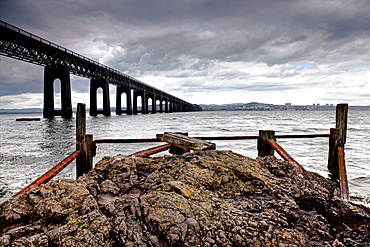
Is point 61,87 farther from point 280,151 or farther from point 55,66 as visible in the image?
point 280,151

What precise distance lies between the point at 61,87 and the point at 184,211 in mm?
46410

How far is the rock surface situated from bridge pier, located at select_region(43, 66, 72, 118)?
44403 millimetres

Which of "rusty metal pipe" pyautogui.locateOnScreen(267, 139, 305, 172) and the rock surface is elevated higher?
"rusty metal pipe" pyautogui.locateOnScreen(267, 139, 305, 172)

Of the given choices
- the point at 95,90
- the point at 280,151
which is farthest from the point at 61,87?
the point at 280,151

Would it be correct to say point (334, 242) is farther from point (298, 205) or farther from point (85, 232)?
point (85, 232)

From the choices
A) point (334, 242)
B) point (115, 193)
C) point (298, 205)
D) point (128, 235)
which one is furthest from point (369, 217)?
point (115, 193)

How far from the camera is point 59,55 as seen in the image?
44.0 m

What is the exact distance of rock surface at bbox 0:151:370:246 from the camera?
237 cm

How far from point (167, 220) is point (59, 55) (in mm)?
50080

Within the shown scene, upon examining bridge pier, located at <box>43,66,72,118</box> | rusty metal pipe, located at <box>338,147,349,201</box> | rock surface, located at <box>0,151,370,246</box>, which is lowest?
rusty metal pipe, located at <box>338,147,349,201</box>

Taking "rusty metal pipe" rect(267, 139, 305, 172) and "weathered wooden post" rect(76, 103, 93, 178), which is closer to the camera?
"rusty metal pipe" rect(267, 139, 305, 172)

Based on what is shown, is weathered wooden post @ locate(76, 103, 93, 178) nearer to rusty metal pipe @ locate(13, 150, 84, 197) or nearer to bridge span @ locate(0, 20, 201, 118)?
rusty metal pipe @ locate(13, 150, 84, 197)

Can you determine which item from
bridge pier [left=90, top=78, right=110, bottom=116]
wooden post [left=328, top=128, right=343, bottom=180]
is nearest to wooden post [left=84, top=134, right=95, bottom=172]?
wooden post [left=328, top=128, right=343, bottom=180]

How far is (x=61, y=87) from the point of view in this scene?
42.2m
